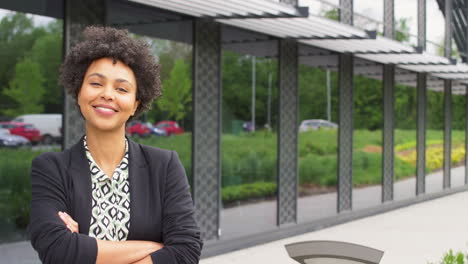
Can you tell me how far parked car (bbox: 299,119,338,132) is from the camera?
1061 cm

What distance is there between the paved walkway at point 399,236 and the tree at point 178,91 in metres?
1.97

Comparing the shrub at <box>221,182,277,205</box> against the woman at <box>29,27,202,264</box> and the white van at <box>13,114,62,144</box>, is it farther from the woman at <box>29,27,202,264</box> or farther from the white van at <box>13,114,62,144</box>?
the woman at <box>29,27,202,264</box>

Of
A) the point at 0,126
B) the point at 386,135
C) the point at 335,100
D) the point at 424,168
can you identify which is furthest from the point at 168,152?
the point at 424,168

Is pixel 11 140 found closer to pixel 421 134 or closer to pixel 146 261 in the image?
pixel 146 261

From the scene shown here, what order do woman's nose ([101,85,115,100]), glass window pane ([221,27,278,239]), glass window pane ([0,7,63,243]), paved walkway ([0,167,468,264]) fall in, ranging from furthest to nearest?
glass window pane ([221,27,278,239]) < paved walkway ([0,167,468,264]) < glass window pane ([0,7,63,243]) < woman's nose ([101,85,115,100])

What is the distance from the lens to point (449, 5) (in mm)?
16500

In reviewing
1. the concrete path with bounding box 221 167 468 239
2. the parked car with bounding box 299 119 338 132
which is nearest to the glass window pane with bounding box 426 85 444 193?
the concrete path with bounding box 221 167 468 239

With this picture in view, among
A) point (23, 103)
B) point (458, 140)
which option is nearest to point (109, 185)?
point (23, 103)

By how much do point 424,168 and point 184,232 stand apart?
15457mm

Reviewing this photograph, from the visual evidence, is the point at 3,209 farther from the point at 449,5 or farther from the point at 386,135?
the point at 449,5

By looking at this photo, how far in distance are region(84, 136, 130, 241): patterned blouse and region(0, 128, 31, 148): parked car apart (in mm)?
4346

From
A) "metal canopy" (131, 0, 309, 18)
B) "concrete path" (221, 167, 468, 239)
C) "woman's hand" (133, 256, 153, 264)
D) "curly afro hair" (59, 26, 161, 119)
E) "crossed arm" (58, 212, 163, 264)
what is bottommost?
"concrete path" (221, 167, 468, 239)

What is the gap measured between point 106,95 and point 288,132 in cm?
857

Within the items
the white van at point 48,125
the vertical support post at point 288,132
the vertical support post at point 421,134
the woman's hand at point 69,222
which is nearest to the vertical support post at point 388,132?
the vertical support post at point 421,134
